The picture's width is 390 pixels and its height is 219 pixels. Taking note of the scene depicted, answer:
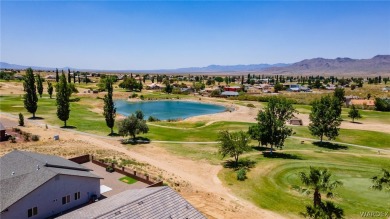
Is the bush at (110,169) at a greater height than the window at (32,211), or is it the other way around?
the window at (32,211)

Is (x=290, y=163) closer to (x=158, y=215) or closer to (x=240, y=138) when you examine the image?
(x=240, y=138)

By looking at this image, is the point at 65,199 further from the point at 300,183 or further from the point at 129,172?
the point at 300,183

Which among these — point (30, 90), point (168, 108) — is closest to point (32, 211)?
point (30, 90)

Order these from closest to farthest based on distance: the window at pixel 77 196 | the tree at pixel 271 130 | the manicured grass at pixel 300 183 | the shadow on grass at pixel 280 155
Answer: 1. the window at pixel 77 196
2. the manicured grass at pixel 300 183
3. the shadow on grass at pixel 280 155
4. the tree at pixel 271 130

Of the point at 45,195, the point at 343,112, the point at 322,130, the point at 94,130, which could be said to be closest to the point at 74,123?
the point at 94,130

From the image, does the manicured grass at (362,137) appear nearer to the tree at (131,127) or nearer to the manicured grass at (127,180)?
the tree at (131,127)

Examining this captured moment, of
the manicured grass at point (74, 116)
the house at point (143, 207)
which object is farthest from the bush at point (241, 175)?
the manicured grass at point (74, 116)
